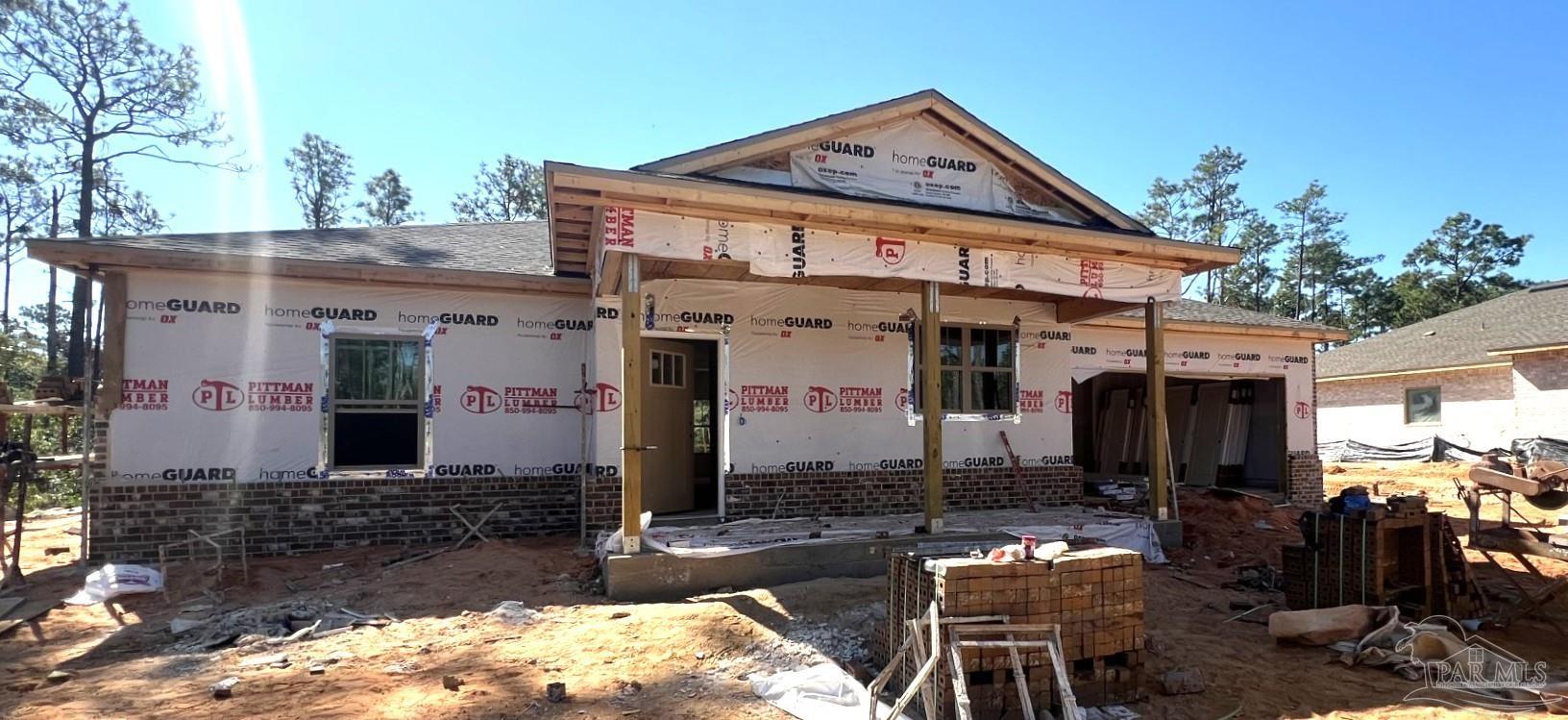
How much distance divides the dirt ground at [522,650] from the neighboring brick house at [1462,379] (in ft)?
50.9

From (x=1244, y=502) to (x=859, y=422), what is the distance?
636 centimetres

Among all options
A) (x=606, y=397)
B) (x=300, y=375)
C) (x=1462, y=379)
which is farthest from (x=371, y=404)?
(x=1462, y=379)

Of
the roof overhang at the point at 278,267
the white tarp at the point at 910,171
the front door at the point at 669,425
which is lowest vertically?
the front door at the point at 669,425

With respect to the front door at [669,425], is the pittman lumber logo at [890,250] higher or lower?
higher

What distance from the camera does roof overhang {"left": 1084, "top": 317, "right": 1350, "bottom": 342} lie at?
12.0 metres

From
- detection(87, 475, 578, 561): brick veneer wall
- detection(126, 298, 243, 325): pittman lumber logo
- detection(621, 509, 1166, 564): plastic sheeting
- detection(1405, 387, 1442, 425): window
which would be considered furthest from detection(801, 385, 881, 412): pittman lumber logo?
detection(1405, 387, 1442, 425): window

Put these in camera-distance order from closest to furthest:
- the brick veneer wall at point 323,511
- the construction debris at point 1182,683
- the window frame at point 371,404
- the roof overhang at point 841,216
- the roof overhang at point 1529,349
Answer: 1. the construction debris at point 1182,683
2. the roof overhang at point 841,216
3. the brick veneer wall at point 323,511
4. the window frame at point 371,404
5. the roof overhang at point 1529,349

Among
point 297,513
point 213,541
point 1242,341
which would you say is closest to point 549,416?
point 297,513

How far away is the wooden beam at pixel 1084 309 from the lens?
1008 cm

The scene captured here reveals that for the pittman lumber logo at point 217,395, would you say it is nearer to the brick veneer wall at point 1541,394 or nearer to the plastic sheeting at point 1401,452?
the plastic sheeting at point 1401,452

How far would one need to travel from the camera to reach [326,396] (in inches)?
341

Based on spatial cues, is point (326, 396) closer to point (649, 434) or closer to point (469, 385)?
point (469, 385)

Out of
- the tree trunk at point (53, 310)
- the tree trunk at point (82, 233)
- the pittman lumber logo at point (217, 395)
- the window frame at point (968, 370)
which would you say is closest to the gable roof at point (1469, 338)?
the window frame at point (968, 370)

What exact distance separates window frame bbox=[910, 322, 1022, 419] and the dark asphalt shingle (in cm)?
450
